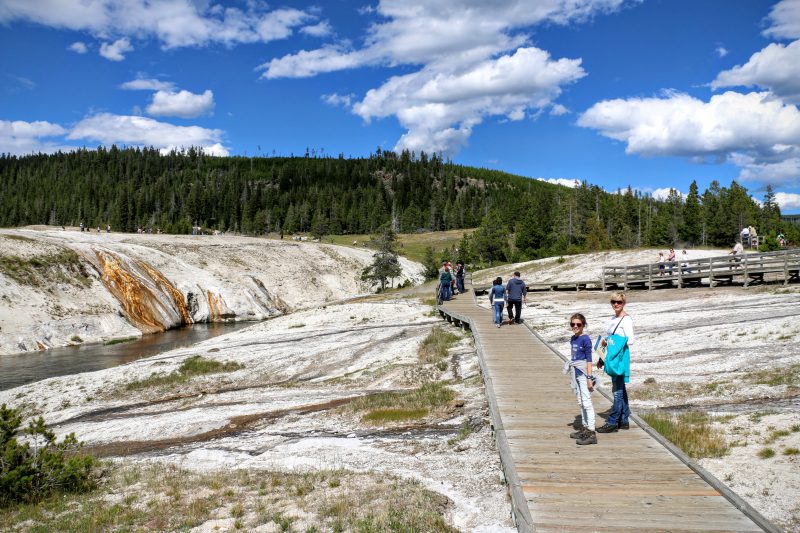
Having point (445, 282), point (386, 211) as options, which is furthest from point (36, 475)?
point (386, 211)

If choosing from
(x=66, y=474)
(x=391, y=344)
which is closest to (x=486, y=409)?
(x=66, y=474)

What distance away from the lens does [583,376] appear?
29.0 feet

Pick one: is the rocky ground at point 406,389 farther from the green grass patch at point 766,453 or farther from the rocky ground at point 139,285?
the rocky ground at point 139,285

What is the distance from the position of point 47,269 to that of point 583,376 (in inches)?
1817

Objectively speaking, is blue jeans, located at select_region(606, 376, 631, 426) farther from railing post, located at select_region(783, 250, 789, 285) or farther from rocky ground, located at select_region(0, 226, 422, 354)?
rocky ground, located at select_region(0, 226, 422, 354)

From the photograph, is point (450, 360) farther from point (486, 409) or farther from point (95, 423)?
point (95, 423)

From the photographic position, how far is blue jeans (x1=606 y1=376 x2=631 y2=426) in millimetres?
9062

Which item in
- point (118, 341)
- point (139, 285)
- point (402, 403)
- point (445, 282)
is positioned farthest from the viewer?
point (139, 285)

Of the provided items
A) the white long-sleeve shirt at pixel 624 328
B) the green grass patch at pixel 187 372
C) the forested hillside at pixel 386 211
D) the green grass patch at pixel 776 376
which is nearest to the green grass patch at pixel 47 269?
the green grass patch at pixel 187 372

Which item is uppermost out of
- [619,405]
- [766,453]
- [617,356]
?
[617,356]

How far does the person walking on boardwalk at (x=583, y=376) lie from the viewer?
8.70 meters

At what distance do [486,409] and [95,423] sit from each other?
1227cm

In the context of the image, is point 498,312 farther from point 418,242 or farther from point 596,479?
point 418,242

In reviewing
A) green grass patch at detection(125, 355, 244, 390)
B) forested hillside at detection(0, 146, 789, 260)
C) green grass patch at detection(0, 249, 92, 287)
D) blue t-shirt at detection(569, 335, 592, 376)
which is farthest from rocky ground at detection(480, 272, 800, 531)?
forested hillside at detection(0, 146, 789, 260)
